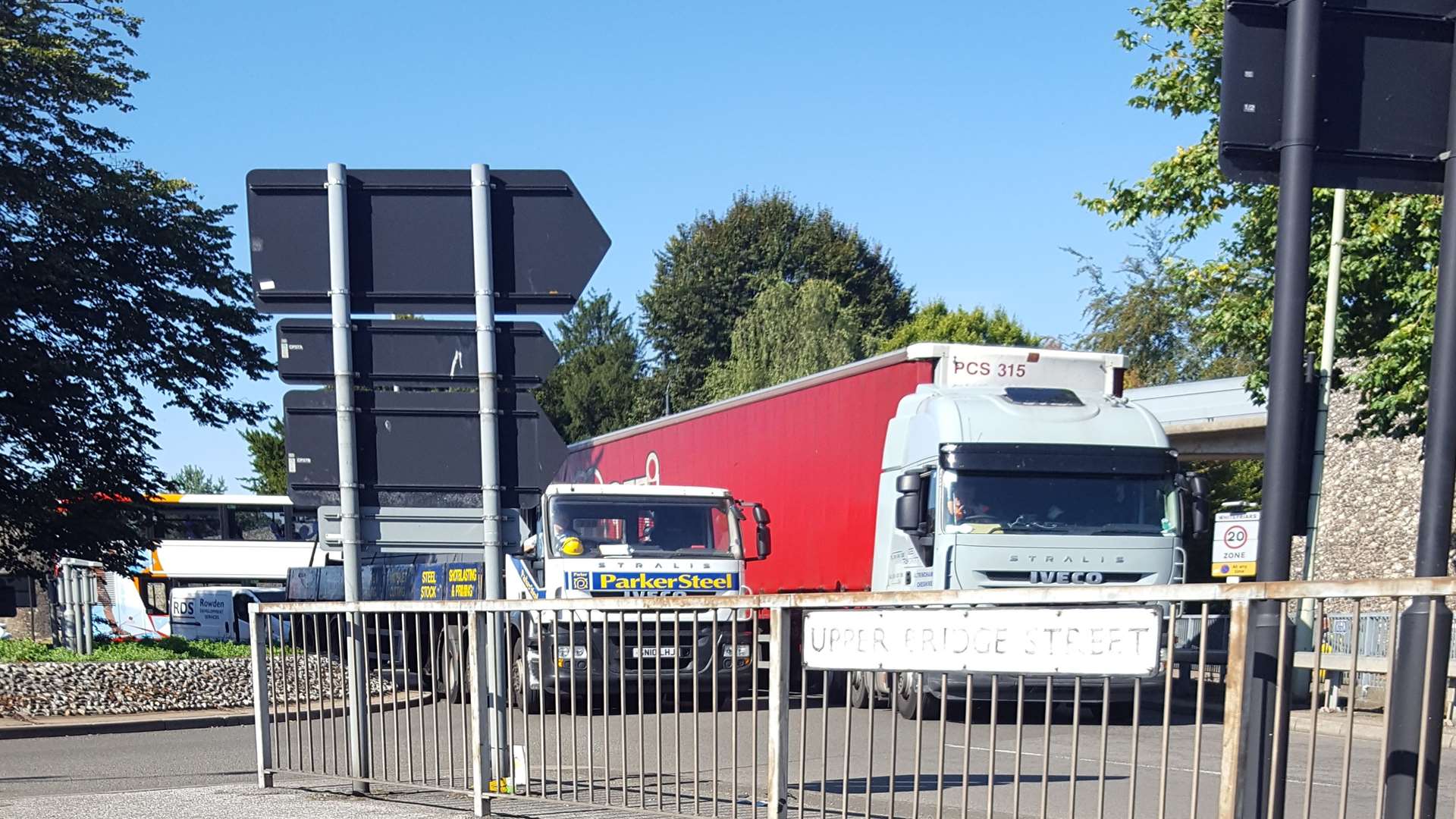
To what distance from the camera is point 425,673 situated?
A: 7.59 m

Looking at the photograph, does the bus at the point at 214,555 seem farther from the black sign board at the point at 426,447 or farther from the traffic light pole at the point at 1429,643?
the traffic light pole at the point at 1429,643

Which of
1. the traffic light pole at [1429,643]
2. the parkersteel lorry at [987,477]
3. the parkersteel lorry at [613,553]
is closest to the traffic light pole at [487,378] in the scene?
the parkersteel lorry at [613,553]

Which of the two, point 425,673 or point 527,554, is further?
point 527,554

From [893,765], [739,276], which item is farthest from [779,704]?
[739,276]

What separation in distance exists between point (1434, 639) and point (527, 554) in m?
12.5

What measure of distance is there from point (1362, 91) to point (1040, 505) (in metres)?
9.29

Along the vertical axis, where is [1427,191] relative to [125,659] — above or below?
above

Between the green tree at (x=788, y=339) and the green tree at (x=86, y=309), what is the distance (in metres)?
34.2

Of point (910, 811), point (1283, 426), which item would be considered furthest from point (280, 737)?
point (1283, 426)

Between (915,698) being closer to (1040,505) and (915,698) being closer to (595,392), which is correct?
(1040,505)

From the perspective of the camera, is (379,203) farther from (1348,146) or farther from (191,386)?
(191,386)

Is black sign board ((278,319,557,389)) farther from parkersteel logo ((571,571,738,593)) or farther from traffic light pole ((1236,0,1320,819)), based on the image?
parkersteel logo ((571,571,738,593))

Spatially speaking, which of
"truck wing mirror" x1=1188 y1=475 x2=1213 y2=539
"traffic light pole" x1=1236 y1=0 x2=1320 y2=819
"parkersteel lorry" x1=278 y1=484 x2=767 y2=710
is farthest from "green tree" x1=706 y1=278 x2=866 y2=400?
"traffic light pole" x1=1236 y1=0 x2=1320 y2=819

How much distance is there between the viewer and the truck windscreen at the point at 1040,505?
44.9 feet
